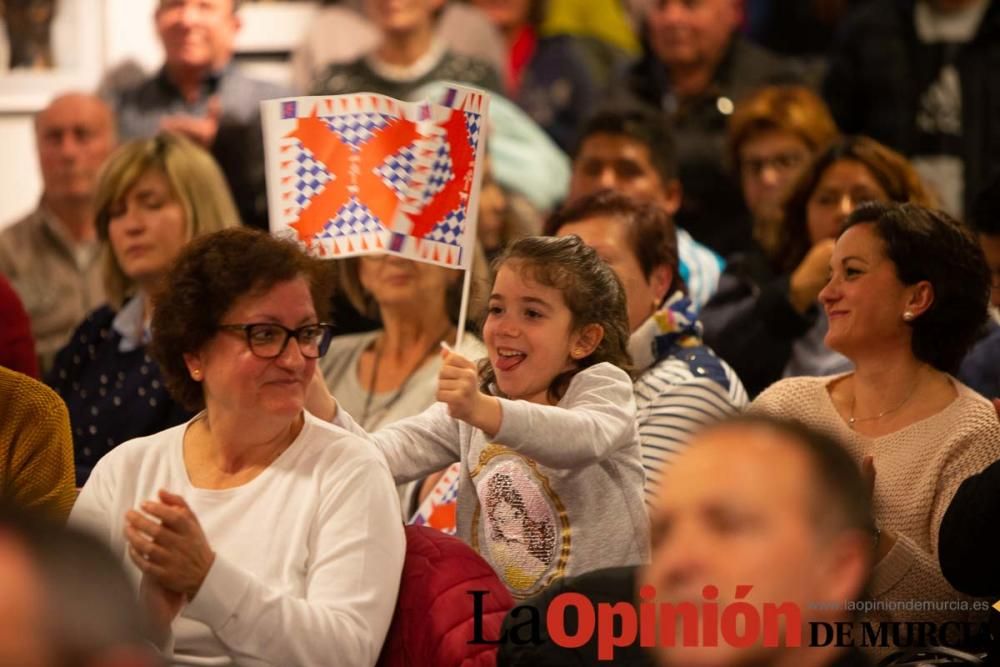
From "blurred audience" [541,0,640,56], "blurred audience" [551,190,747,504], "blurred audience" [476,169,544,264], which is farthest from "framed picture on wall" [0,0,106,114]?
"blurred audience" [551,190,747,504]

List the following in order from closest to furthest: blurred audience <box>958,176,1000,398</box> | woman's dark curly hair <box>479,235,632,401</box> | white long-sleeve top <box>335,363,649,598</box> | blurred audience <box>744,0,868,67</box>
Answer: white long-sleeve top <box>335,363,649,598</box> → woman's dark curly hair <box>479,235,632,401</box> → blurred audience <box>958,176,1000,398</box> → blurred audience <box>744,0,868,67</box>

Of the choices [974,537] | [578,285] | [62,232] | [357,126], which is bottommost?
[62,232]

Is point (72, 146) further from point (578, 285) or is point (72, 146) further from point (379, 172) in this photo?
point (578, 285)

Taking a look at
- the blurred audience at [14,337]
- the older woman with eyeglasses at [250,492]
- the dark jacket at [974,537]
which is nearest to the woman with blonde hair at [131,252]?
the blurred audience at [14,337]

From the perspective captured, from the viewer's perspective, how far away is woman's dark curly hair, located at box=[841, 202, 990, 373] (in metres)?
3.15

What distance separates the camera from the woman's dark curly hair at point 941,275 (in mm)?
3154

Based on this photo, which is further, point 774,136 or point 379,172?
point 774,136

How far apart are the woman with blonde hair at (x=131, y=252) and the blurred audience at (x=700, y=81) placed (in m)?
1.70

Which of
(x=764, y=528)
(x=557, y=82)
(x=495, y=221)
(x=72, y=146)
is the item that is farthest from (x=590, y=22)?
(x=764, y=528)

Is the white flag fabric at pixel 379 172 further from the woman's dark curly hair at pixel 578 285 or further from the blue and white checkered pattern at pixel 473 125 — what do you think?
the woman's dark curly hair at pixel 578 285

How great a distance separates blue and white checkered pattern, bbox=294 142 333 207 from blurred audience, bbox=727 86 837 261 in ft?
6.43

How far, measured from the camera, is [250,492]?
267cm

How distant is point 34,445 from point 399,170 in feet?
2.89

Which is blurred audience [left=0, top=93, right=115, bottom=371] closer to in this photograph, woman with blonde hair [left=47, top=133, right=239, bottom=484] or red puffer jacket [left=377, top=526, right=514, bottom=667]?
woman with blonde hair [left=47, top=133, right=239, bottom=484]
